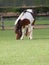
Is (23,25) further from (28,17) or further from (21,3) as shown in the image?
(21,3)

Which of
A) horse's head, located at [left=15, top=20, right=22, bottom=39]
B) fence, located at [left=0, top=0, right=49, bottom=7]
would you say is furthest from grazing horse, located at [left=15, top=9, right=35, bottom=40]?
fence, located at [left=0, top=0, right=49, bottom=7]

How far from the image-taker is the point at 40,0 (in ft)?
76.7

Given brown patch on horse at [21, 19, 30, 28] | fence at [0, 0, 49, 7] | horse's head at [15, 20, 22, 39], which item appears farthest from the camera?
fence at [0, 0, 49, 7]

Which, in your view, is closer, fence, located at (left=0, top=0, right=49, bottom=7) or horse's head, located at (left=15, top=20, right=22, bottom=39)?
horse's head, located at (left=15, top=20, right=22, bottom=39)

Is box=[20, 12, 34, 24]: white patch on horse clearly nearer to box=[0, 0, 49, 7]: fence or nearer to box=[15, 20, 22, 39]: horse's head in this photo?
box=[15, 20, 22, 39]: horse's head

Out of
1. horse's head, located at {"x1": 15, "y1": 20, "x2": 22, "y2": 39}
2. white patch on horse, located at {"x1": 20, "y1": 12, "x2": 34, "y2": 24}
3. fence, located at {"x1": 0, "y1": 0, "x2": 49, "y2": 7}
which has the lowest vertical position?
fence, located at {"x1": 0, "y1": 0, "x2": 49, "y2": 7}

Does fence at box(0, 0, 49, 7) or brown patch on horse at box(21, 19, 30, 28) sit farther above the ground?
brown patch on horse at box(21, 19, 30, 28)


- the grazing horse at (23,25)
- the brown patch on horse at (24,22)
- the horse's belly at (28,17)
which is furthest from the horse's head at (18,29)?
the horse's belly at (28,17)
